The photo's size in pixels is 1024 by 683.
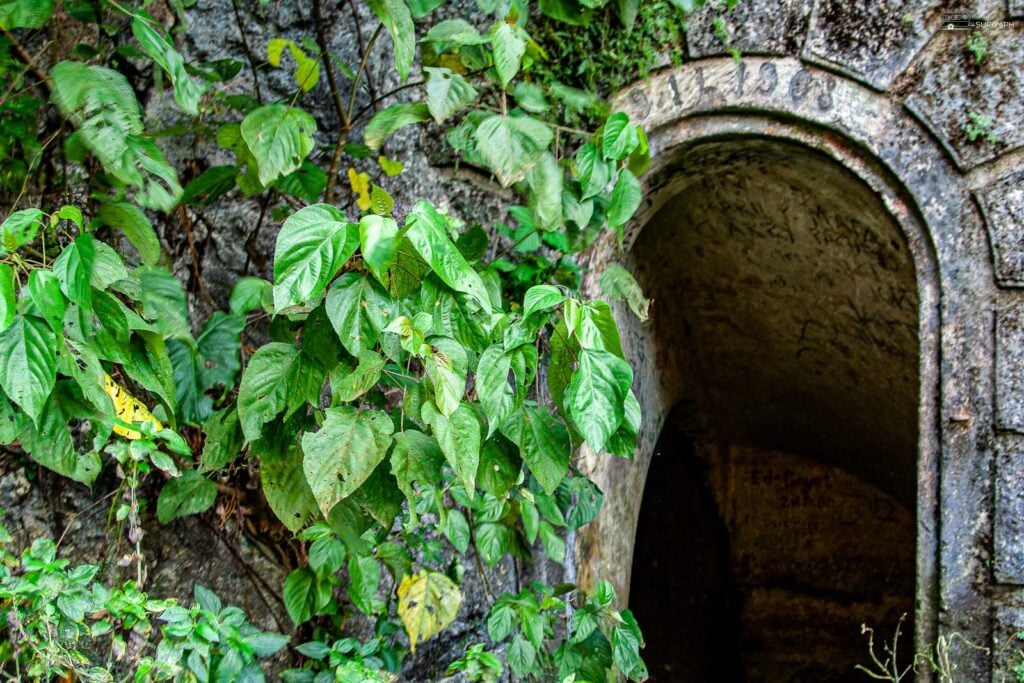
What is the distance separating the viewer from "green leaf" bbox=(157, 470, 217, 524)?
8.84 ft

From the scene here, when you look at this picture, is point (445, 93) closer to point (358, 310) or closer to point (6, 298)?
point (358, 310)

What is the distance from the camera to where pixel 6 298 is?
1.88m

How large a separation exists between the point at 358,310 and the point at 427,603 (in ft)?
2.91

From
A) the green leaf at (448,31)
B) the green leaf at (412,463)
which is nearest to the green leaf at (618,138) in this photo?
the green leaf at (448,31)

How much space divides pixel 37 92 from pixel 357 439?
158cm

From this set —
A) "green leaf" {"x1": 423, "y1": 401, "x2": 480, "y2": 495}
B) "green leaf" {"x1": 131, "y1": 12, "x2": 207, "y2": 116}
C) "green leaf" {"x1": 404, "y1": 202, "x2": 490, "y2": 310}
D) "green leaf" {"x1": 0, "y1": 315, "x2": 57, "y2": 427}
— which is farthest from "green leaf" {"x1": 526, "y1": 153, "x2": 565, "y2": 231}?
"green leaf" {"x1": 0, "y1": 315, "x2": 57, "y2": 427}

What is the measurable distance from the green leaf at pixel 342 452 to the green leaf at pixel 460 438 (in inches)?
4.7

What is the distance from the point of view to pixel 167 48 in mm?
2162

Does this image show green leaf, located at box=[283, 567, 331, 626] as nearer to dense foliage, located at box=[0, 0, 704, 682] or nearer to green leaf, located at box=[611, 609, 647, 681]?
dense foliage, located at box=[0, 0, 704, 682]

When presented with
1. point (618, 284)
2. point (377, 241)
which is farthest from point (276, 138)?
point (618, 284)

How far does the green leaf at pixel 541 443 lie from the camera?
7.20ft

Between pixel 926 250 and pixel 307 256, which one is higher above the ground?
pixel 926 250

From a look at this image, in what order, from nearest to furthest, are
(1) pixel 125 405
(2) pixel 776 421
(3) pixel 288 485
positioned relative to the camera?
(3) pixel 288 485, (1) pixel 125 405, (2) pixel 776 421

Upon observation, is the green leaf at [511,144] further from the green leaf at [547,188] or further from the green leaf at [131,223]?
the green leaf at [131,223]
